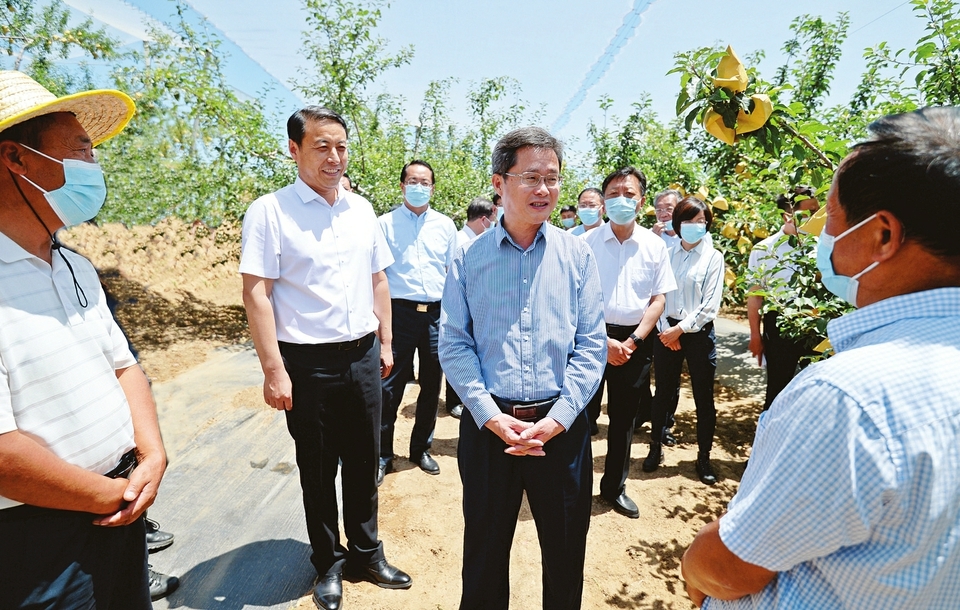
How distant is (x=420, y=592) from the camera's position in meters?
2.56

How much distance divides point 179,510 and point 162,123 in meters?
6.16

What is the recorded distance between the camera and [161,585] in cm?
243

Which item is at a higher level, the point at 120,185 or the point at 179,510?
the point at 120,185

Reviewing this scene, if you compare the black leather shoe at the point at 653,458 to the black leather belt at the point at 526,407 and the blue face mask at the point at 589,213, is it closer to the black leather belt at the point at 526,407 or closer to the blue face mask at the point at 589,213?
the blue face mask at the point at 589,213

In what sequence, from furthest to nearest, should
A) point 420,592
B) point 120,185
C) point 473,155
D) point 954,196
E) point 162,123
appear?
point 473,155 → point 120,185 → point 162,123 → point 420,592 → point 954,196

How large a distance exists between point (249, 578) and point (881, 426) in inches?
113

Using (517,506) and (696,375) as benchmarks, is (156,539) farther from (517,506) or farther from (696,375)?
(696,375)

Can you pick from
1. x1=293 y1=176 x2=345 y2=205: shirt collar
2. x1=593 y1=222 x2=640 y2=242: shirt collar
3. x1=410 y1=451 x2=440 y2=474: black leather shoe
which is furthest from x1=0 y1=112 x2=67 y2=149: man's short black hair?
x1=410 y1=451 x2=440 y2=474: black leather shoe

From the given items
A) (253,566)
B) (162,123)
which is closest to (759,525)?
(253,566)

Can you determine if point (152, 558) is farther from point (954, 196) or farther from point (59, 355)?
point (954, 196)

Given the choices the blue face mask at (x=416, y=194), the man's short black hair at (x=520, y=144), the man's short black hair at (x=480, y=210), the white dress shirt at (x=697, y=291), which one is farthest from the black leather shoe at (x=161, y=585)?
the man's short black hair at (x=480, y=210)

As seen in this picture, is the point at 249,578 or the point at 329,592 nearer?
the point at 329,592

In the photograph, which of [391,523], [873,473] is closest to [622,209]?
[391,523]

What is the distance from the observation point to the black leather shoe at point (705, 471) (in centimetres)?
378
